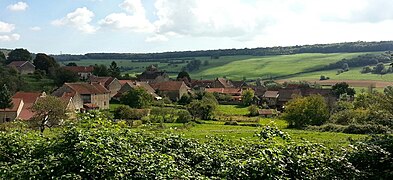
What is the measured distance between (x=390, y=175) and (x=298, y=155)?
2.59 metres

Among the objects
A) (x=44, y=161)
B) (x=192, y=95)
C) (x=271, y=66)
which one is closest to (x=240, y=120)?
(x=192, y=95)

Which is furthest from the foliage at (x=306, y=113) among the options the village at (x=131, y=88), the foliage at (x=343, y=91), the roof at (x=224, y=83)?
the roof at (x=224, y=83)

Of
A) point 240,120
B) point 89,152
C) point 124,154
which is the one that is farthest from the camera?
point 240,120

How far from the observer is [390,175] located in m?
11.6

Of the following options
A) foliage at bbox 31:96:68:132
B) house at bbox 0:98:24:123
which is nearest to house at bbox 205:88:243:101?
house at bbox 0:98:24:123

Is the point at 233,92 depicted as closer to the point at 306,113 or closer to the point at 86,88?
the point at 86,88

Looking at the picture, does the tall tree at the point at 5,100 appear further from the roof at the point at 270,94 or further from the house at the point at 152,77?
the house at the point at 152,77

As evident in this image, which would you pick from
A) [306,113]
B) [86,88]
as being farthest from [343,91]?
[86,88]

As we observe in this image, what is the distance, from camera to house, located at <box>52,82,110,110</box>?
223 feet

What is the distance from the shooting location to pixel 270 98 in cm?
9600

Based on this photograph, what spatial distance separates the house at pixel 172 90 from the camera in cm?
9375

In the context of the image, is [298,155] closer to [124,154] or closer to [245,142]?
[245,142]

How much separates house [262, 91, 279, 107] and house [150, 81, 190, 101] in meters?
18.8

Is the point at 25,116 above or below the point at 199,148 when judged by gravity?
below
